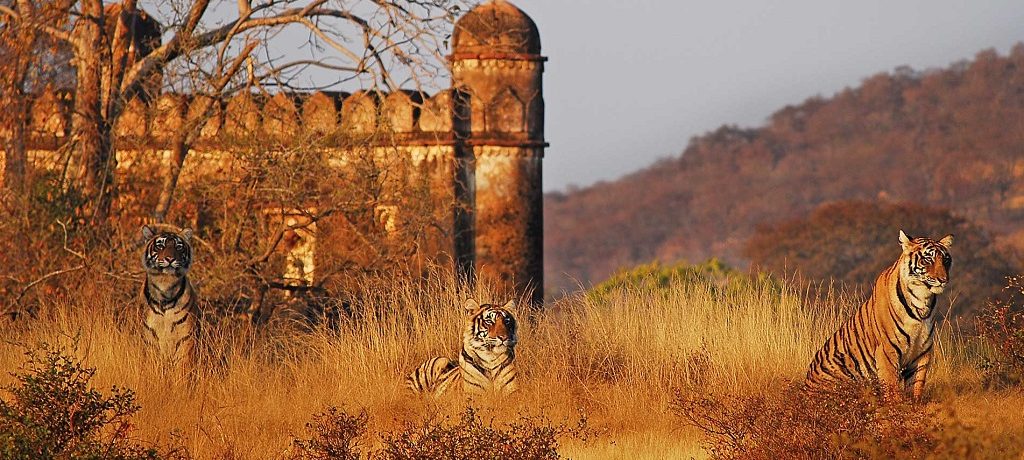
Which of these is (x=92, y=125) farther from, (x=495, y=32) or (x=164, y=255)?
(x=495, y=32)

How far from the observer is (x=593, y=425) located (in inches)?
396

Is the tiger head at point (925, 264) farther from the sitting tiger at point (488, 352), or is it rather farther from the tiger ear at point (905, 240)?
the sitting tiger at point (488, 352)

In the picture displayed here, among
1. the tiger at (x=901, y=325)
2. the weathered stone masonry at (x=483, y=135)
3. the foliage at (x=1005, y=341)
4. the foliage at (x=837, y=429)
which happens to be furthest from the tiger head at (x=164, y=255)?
the foliage at (x=1005, y=341)

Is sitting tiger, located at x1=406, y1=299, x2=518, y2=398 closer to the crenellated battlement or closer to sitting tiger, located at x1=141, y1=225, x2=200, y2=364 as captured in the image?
sitting tiger, located at x1=141, y1=225, x2=200, y2=364

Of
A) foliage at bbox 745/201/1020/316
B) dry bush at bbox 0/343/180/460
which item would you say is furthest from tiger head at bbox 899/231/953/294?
foliage at bbox 745/201/1020/316

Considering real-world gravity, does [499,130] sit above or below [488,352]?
above

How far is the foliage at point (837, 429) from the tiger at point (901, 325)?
93 cm

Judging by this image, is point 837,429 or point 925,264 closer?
point 837,429

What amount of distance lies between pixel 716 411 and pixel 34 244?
768cm

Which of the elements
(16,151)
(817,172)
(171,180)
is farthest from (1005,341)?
(817,172)

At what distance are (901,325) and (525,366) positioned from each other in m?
3.20

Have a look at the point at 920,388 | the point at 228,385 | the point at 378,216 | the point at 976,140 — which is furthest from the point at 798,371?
the point at 976,140

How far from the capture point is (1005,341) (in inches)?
406

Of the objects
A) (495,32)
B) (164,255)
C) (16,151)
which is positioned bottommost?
(164,255)
